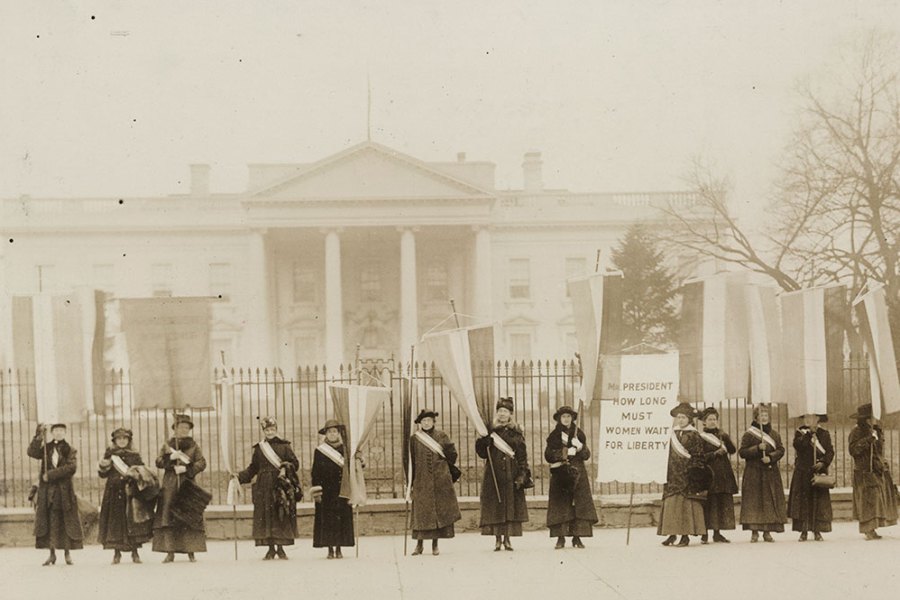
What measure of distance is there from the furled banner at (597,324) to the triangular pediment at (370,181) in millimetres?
38131

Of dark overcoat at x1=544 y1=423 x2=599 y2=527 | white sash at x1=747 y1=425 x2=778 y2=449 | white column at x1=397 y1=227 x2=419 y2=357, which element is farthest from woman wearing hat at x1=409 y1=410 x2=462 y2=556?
white column at x1=397 y1=227 x2=419 y2=357

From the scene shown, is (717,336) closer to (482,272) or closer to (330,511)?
(330,511)

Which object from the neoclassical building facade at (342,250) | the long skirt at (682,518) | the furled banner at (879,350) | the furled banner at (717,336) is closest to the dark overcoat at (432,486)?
the long skirt at (682,518)

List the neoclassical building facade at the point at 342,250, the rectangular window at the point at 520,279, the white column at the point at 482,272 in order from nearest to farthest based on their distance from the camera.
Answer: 1. the neoclassical building facade at the point at 342,250
2. the white column at the point at 482,272
3. the rectangular window at the point at 520,279

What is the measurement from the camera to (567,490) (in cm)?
1227

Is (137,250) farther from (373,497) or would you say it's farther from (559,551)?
(559,551)

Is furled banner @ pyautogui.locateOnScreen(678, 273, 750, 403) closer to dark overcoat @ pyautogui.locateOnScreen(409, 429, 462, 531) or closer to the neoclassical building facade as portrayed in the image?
dark overcoat @ pyautogui.locateOnScreen(409, 429, 462, 531)

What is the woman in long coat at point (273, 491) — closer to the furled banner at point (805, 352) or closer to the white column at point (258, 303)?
the furled banner at point (805, 352)

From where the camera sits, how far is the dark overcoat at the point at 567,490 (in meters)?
12.3

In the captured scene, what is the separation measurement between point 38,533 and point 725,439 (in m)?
7.53

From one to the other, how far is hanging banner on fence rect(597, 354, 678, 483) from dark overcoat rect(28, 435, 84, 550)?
5541mm

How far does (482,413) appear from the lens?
12.6m

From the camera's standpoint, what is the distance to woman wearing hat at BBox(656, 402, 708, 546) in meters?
12.2

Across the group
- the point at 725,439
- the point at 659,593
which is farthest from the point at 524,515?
the point at 659,593
